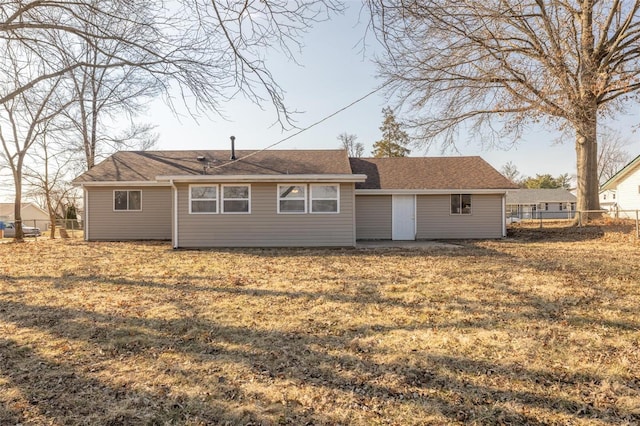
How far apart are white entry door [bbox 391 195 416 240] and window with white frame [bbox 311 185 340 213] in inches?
150

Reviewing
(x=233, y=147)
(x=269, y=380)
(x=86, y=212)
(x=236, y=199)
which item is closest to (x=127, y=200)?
(x=86, y=212)

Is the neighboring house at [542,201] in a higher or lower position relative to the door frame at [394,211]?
higher

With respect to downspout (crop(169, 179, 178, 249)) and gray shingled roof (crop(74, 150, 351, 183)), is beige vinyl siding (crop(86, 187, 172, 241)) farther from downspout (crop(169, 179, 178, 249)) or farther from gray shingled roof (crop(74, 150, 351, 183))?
downspout (crop(169, 179, 178, 249))

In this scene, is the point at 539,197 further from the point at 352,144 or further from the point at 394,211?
the point at 394,211

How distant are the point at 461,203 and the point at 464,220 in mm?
715

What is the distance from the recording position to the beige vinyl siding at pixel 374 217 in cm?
1501

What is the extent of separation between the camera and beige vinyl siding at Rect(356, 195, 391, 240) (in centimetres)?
1501

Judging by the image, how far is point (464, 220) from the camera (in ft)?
48.9

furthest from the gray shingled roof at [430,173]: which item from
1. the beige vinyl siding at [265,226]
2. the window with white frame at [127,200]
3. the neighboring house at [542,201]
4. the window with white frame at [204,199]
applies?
the neighboring house at [542,201]

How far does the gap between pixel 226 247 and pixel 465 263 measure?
762cm

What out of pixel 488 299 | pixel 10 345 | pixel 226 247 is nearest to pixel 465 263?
pixel 488 299

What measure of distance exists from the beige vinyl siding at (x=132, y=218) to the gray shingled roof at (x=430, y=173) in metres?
8.12

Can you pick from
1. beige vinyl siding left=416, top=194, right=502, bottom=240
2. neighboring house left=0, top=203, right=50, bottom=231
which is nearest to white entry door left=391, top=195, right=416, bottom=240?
beige vinyl siding left=416, top=194, right=502, bottom=240

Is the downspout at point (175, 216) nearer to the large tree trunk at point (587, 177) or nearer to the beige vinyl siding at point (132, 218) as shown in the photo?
the beige vinyl siding at point (132, 218)
